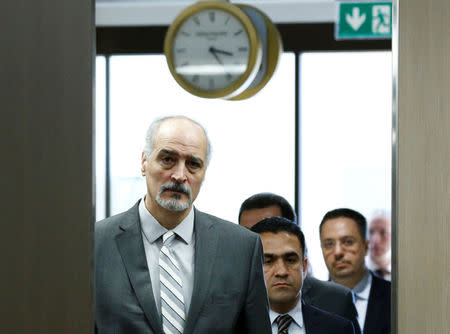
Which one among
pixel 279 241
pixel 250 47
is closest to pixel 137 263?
pixel 279 241

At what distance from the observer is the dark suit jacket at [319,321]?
154cm

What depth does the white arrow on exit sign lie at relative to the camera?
2.16 m

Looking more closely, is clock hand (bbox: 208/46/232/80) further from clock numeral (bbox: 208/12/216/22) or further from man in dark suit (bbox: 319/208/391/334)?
man in dark suit (bbox: 319/208/391/334)

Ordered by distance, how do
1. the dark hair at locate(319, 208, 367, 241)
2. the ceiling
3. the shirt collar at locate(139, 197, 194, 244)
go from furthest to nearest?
the ceiling < the dark hair at locate(319, 208, 367, 241) < the shirt collar at locate(139, 197, 194, 244)

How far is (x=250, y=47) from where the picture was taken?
60.1 inches

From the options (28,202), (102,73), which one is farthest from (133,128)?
(28,202)

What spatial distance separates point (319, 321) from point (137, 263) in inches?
17.9

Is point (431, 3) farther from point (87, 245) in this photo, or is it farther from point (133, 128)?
point (133, 128)

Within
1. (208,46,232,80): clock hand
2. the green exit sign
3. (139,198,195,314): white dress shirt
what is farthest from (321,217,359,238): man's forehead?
the green exit sign

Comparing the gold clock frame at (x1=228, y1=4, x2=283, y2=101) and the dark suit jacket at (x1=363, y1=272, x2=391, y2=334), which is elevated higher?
the gold clock frame at (x1=228, y1=4, x2=283, y2=101)

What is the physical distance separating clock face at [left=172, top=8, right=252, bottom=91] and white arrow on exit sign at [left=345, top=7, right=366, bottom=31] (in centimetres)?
76

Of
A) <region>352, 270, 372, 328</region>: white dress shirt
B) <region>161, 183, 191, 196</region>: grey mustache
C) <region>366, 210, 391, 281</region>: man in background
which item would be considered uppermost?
<region>161, 183, 191, 196</region>: grey mustache

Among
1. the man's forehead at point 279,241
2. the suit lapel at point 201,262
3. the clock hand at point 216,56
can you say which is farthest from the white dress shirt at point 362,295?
the clock hand at point 216,56

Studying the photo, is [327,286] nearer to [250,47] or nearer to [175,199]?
[175,199]
